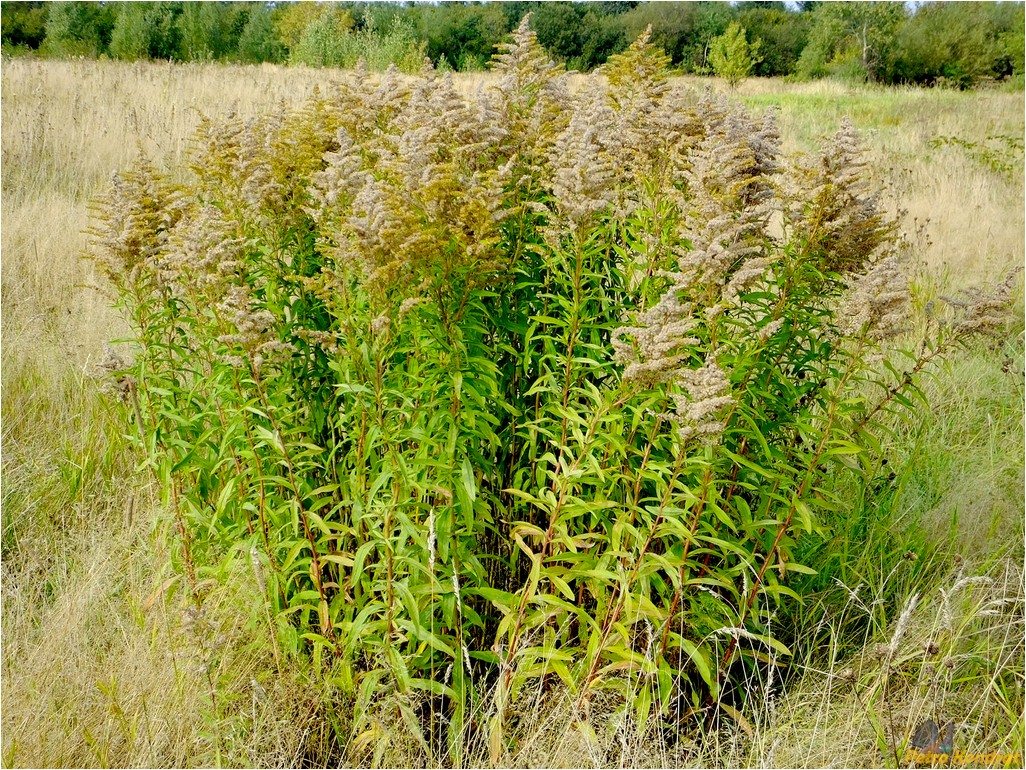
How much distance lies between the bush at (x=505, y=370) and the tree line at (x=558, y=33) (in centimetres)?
610

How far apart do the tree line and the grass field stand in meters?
5.08

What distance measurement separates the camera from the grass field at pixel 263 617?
8.53 feet

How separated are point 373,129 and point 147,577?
6.78 feet

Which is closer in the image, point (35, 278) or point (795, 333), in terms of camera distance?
point (795, 333)

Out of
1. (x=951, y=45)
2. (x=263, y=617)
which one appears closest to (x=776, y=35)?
(x=951, y=45)

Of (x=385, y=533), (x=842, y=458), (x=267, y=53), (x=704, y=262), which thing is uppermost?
(x=267, y=53)

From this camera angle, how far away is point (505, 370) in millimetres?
2896

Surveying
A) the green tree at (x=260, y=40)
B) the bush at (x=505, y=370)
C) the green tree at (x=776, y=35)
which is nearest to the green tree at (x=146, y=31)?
the green tree at (x=260, y=40)

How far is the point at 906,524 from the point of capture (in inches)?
151

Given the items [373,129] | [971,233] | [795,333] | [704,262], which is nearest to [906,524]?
[795,333]

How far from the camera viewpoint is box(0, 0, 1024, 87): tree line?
19844 millimetres

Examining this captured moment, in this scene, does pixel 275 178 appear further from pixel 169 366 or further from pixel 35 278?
pixel 35 278

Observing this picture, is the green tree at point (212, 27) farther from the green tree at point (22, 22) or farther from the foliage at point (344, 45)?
the foliage at point (344, 45)

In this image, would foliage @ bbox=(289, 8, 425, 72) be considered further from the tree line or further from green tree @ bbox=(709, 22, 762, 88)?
green tree @ bbox=(709, 22, 762, 88)
